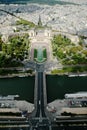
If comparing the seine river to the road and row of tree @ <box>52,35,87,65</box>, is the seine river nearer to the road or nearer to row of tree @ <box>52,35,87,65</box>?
the road

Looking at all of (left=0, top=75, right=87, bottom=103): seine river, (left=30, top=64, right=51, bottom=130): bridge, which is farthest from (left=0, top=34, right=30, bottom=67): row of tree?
(left=30, top=64, right=51, bottom=130): bridge

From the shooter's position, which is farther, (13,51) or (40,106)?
(13,51)

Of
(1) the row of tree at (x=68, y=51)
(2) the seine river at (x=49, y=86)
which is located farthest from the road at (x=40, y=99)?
(1) the row of tree at (x=68, y=51)

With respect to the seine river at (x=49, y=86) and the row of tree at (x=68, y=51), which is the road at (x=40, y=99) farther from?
the row of tree at (x=68, y=51)

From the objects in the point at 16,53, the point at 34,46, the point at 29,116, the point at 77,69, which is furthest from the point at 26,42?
the point at 29,116

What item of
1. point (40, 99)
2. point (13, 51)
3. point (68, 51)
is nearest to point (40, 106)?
point (40, 99)

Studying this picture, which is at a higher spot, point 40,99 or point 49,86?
point 49,86

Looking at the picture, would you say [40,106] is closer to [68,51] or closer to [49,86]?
[49,86]

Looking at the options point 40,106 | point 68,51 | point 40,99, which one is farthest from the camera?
point 68,51
